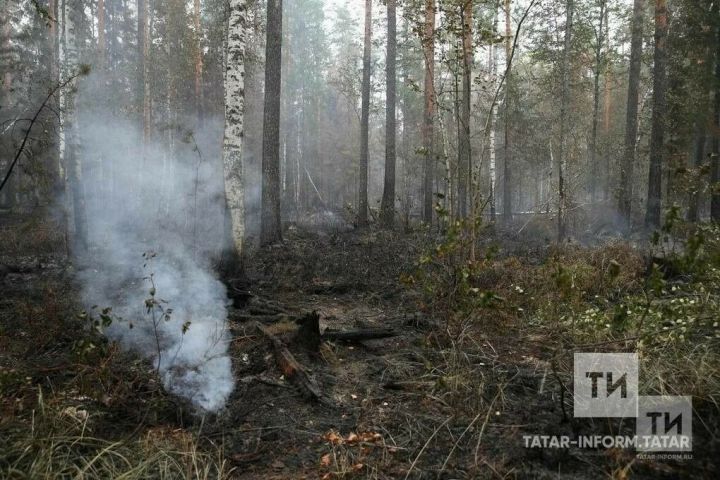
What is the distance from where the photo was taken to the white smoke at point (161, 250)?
4.41m

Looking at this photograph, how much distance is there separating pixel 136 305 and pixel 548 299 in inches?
228

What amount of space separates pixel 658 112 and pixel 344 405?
14.6 meters

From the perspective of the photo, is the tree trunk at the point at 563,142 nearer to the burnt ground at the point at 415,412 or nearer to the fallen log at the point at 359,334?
the burnt ground at the point at 415,412

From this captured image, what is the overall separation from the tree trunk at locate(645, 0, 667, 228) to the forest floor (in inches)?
375

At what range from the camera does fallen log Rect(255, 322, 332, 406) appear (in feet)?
12.9

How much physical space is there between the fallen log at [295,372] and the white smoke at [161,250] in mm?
493

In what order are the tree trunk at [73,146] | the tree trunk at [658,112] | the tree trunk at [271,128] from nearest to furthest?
the tree trunk at [271,128], the tree trunk at [73,146], the tree trunk at [658,112]

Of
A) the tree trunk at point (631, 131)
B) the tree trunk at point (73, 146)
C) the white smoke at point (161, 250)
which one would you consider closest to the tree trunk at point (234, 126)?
the white smoke at point (161, 250)

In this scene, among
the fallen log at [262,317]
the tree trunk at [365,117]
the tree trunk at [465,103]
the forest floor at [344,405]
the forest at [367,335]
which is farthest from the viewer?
the tree trunk at [365,117]

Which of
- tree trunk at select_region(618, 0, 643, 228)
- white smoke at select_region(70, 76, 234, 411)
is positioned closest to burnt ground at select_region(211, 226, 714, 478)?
white smoke at select_region(70, 76, 234, 411)

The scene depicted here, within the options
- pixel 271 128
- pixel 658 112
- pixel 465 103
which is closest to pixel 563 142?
pixel 658 112

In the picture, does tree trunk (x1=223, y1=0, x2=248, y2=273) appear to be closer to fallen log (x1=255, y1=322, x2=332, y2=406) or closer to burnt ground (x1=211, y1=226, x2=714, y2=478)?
burnt ground (x1=211, y1=226, x2=714, y2=478)

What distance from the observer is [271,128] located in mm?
11125

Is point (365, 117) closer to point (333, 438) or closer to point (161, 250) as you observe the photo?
point (161, 250)
